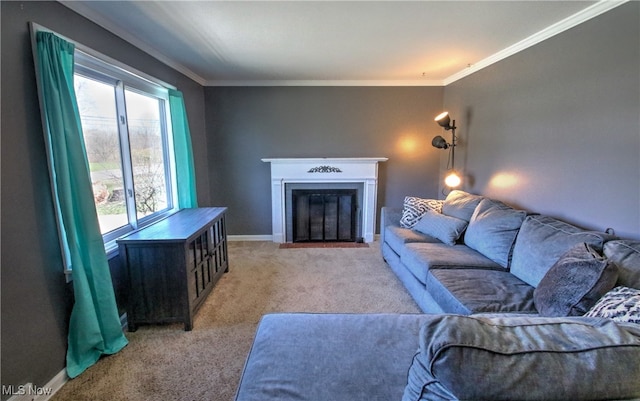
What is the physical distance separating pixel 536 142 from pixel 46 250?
3.62m

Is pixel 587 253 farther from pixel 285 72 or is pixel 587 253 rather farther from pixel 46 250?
pixel 285 72

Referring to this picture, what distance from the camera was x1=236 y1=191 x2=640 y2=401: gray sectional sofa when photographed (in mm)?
712

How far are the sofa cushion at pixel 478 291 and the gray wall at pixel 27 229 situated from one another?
236cm

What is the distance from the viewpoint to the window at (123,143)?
2180 millimetres

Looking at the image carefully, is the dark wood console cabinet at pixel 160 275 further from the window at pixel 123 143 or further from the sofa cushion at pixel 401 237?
the sofa cushion at pixel 401 237

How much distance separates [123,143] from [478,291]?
113 inches

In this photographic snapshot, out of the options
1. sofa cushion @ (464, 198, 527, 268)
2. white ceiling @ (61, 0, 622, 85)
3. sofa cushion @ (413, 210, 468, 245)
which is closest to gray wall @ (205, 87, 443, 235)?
white ceiling @ (61, 0, 622, 85)

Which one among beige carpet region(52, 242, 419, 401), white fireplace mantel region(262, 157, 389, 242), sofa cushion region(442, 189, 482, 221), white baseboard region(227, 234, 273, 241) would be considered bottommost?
beige carpet region(52, 242, 419, 401)

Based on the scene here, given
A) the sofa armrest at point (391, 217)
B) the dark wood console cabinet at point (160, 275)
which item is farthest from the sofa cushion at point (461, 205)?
the dark wood console cabinet at point (160, 275)

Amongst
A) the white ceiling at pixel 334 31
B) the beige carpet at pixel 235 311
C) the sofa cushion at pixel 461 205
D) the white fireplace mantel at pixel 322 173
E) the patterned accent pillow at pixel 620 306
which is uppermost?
the white ceiling at pixel 334 31

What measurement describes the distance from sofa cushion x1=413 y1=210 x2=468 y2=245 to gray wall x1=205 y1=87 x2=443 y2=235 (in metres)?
1.35

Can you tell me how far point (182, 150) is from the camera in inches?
131

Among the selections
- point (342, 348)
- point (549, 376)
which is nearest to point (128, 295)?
point (342, 348)

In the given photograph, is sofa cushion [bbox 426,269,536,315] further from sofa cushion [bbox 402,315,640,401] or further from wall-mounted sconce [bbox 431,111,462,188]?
wall-mounted sconce [bbox 431,111,462,188]
